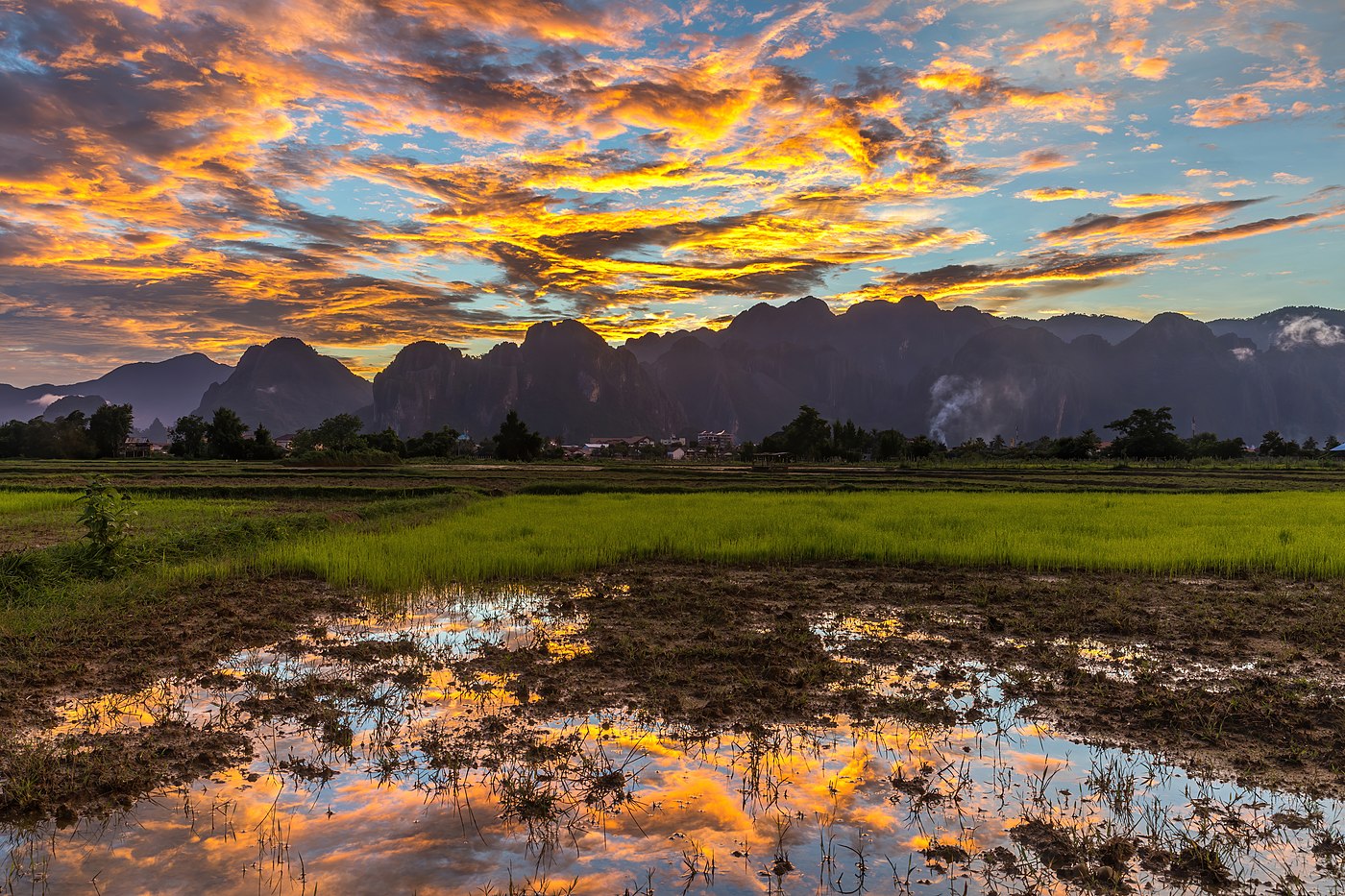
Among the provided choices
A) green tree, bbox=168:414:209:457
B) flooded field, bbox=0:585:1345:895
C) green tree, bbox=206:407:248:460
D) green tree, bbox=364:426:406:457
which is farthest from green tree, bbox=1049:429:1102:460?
green tree, bbox=168:414:209:457

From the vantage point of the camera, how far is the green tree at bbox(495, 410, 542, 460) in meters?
62.5

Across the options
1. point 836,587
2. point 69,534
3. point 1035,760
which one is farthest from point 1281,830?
point 69,534

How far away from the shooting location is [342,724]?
4754mm

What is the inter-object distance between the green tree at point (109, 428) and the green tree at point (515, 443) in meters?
28.3

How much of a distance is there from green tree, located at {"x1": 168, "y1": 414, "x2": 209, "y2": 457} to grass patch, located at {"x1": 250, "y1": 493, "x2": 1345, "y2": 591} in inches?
1919

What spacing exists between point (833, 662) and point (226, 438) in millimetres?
57899

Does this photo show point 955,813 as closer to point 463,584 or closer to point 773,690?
point 773,690

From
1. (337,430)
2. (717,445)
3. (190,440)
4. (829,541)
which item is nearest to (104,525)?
(829,541)

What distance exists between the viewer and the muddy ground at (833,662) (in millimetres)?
4340

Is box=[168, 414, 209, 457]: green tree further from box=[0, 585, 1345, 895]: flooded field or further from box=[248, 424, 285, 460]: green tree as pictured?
box=[0, 585, 1345, 895]: flooded field

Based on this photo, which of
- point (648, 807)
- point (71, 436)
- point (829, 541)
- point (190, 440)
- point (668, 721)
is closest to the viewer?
point (648, 807)

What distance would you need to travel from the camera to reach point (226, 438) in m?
52.7

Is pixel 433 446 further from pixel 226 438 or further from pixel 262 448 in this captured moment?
pixel 226 438

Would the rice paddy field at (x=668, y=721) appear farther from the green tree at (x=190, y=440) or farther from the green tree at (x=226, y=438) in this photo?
the green tree at (x=190, y=440)
